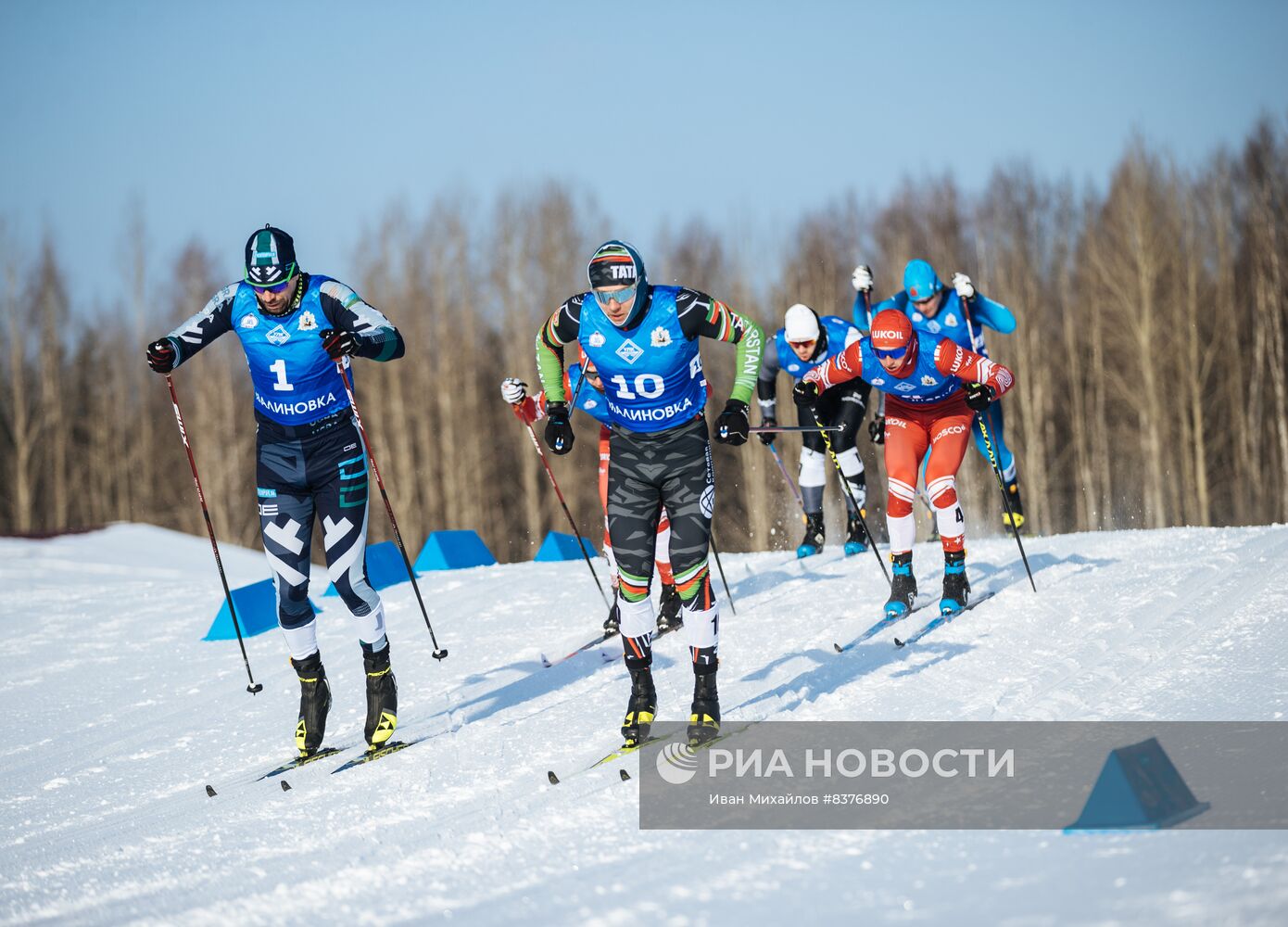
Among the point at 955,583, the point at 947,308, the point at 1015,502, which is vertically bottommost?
the point at 955,583

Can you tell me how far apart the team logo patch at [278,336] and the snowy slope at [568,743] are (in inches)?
83.1

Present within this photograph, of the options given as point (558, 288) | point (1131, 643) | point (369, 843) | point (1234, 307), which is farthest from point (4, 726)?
point (1234, 307)

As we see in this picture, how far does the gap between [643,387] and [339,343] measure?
4.91ft

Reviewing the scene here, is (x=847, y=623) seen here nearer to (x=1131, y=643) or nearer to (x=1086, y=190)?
(x=1131, y=643)

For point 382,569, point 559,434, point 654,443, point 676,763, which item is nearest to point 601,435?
point 559,434

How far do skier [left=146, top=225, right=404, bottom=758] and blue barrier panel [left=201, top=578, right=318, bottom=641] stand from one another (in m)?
3.95

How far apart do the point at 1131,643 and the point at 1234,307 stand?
2780cm

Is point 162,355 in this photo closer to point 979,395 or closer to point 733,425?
point 733,425

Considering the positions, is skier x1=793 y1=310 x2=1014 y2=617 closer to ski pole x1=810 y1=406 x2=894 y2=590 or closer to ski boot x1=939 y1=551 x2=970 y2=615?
ski boot x1=939 y1=551 x2=970 y2=615

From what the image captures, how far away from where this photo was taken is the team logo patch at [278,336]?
615 centimetres

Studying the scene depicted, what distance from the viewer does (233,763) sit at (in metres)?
6.57

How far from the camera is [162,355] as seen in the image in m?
6.19

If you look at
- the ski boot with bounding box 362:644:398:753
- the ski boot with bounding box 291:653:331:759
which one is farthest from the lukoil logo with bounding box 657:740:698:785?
the ski boot with bounding box 291:653:331:759

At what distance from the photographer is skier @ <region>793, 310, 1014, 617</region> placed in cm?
781
